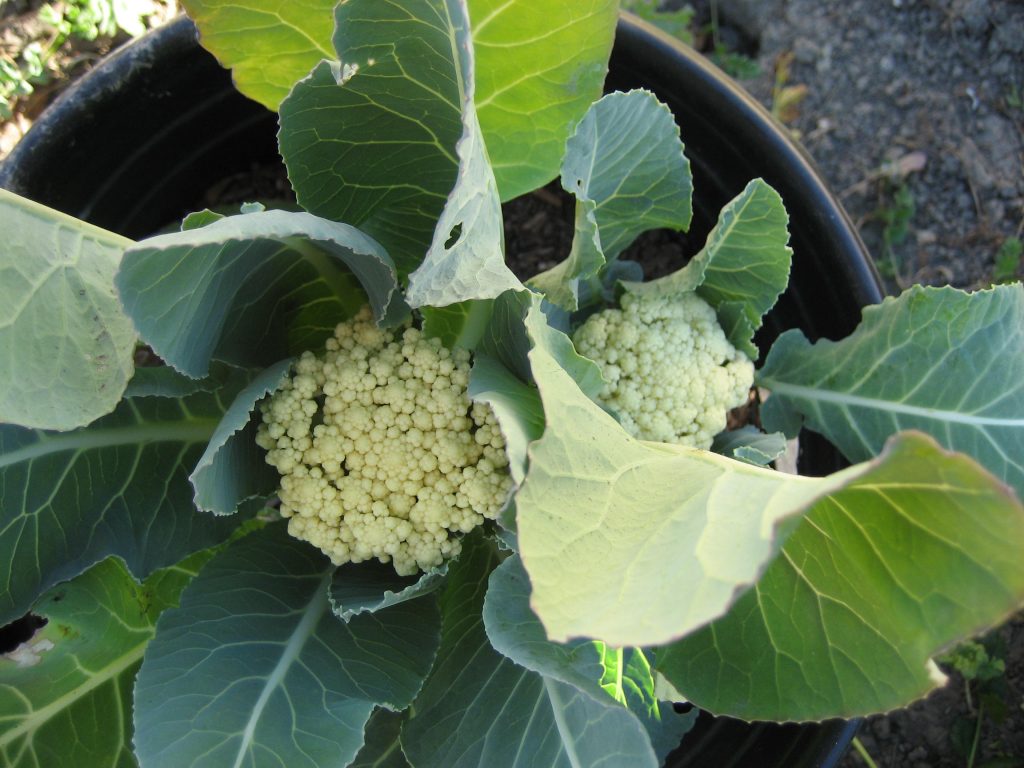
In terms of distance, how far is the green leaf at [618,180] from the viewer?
92cm

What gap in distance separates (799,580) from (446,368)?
407mm

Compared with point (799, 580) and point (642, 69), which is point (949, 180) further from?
point (799, 580)

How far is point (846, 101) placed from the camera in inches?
69.1

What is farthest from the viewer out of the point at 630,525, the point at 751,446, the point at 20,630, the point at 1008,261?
the point at 1008,261

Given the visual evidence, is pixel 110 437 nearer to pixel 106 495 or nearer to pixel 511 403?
pixel 106 495

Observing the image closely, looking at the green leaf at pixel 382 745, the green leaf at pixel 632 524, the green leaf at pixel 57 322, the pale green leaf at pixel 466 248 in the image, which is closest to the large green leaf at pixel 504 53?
the pale green leaf at pixel 466 248

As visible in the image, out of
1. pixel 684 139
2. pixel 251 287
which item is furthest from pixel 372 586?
pixel 684 139

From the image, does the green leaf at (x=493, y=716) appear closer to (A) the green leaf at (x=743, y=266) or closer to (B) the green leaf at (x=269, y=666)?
(B) the green leaf at (x=269, y=666)

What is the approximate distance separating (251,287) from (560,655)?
18.9 inches

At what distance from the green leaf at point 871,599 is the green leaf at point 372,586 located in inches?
10.4

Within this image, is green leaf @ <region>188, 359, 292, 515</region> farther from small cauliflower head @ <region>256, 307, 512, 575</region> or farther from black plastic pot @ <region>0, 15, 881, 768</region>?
black plastic pot @ <region>0, 15, 881, 768</region>

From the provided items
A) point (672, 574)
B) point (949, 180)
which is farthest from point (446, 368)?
point (949, 180)

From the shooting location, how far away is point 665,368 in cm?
101

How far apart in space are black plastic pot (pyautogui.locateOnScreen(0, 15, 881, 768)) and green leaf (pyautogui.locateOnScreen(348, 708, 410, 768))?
0.42m
